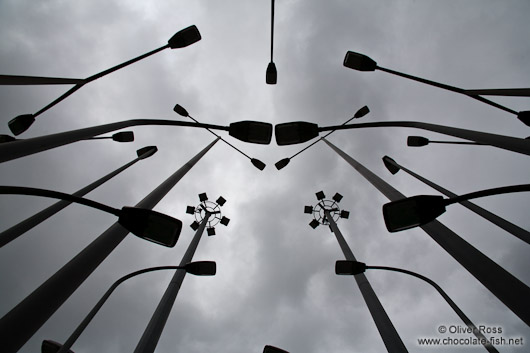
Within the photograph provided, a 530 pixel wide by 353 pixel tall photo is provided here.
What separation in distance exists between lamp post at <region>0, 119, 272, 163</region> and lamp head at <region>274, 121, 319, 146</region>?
0.69ft

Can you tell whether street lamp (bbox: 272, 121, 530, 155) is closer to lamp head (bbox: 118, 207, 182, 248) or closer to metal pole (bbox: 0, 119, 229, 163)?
metal pole (bbox: 0, 119, 229, 163)

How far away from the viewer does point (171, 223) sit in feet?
11.3

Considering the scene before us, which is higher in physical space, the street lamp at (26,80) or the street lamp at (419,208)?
the street lamp at (26,80)

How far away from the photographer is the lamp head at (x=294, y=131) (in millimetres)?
5402

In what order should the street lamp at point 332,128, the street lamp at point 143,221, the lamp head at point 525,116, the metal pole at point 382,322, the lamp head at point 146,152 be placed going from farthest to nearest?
the lamp head at point 146,152, the metal pole at point 382,322, the lamp head at point 525,116, the street lamp at point 332,128, the street lamp at point 143,221

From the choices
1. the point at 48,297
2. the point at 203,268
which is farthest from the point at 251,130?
the point at 48,297

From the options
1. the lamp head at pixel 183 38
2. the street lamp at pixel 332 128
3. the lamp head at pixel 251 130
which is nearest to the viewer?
the street lamp at pixel 332 128

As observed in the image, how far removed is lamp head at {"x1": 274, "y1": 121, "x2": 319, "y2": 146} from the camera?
5402 millimetres

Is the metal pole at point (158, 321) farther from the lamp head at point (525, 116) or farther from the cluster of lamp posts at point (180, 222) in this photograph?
the lamp head at point (525, 116)

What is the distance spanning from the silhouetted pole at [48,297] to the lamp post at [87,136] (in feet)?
5.09

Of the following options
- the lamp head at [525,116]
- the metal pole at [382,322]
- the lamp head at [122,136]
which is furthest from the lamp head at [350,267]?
the lamp head at [122,136]

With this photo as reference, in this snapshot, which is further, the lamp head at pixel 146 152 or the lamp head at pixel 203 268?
the lamp head at pixel 146 152

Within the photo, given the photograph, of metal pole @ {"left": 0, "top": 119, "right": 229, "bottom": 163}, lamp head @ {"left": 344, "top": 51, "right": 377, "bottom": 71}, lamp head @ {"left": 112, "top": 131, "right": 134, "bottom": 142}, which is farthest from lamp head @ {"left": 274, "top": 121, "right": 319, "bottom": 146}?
lamp head @ {"left": 112, "top": 131, "right": 134, "bottom": 142}

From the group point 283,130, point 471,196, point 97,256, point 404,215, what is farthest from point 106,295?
point 471,196
